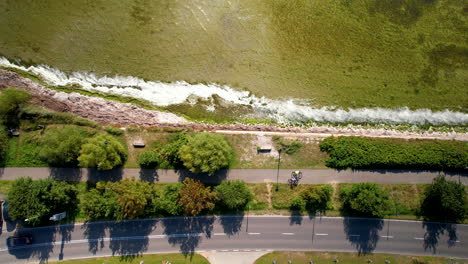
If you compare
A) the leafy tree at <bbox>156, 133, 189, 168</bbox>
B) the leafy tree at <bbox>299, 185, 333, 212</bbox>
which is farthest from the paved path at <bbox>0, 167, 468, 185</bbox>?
the leafy tree at <bbox>299, 185, 333, 212</bbox>

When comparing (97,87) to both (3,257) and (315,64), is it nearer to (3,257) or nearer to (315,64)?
(3,257)

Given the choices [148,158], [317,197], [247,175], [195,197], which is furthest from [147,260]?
[317,197]

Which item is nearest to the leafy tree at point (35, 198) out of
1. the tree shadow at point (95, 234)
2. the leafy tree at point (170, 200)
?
the tree shadow at point (95, 234)

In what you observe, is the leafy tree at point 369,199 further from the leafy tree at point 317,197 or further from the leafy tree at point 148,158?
the leafy tree at point 148,158

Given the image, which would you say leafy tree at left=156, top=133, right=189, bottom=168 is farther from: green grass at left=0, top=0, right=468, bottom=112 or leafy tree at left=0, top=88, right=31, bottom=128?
leafy tree at left=0, top=88, right=31, bottom=128

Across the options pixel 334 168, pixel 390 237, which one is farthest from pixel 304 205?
pixel 390 237

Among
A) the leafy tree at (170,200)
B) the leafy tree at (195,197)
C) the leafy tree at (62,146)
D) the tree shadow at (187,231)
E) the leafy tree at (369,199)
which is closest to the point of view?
the leafy tree at (195,197)

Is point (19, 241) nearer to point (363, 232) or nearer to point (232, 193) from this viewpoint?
point (232, 193)

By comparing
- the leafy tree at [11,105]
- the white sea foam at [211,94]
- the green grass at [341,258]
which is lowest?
the green grass at [341,258]
